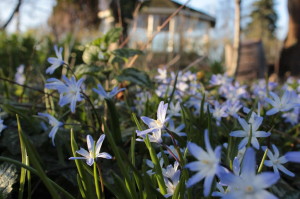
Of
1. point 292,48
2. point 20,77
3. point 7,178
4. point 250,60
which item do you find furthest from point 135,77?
point 292,48

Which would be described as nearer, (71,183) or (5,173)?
(5,173)

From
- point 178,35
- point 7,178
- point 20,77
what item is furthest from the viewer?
point 178,35

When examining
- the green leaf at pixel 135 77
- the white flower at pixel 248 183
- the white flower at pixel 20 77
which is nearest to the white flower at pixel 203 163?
the white flower at pixel 248 183

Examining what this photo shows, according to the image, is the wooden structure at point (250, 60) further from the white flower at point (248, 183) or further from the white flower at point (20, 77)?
the white flower at point (248, 183)

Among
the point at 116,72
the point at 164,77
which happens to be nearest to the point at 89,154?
the point at 116,72

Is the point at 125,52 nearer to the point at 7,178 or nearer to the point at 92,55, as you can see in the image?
the point at 92,55

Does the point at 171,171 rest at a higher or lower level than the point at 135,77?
lower

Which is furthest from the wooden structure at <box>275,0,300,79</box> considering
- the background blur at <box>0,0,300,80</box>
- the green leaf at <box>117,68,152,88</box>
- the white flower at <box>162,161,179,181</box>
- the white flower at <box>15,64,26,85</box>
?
the white flower at <box>162,161,179,181</box>

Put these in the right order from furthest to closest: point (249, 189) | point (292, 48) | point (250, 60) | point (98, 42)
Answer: point (292, 48), point (250, 60), point (98, 42), point (249, 189)

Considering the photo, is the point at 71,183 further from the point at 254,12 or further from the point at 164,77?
the point at 254,12
